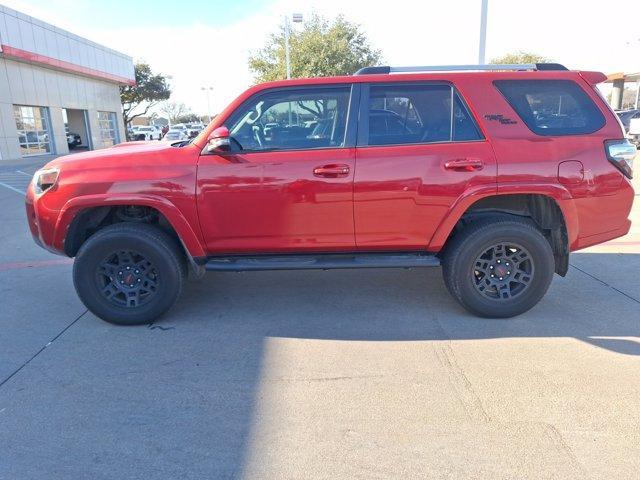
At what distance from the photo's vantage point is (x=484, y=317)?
4062 millimetres

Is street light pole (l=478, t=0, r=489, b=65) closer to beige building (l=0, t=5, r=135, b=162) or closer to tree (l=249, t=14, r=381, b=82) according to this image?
tree (l=249, t=14, r=381, b=82)

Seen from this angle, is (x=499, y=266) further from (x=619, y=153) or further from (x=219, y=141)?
(x=219, y=141)

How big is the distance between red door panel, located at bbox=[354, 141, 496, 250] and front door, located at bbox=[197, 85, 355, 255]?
0.51 feet

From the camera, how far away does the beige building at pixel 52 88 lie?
22155 millimetres

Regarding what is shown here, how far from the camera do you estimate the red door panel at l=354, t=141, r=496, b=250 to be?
147 inches

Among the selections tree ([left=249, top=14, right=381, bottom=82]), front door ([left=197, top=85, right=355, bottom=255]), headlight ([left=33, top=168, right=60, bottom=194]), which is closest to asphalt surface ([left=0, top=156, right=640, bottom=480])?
front door ([left=197, top=85, right=355, bottom=255])

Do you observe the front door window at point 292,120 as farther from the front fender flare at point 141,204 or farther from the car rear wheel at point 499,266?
the car rear wheel at point 499,266

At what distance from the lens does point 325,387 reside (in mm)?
3084

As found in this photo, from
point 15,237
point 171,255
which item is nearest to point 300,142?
point 171,255

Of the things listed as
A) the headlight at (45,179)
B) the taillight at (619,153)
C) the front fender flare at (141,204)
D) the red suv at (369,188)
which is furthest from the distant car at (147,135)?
the taillight at (619,153)

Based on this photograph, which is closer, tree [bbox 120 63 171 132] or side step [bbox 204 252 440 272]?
side step [bbox 204 252 440 272]

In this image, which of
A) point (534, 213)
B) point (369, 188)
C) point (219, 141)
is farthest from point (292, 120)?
point (534, 213)

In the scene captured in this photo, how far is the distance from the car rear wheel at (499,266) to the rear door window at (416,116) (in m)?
0.81

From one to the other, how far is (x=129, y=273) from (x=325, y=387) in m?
2.03
